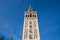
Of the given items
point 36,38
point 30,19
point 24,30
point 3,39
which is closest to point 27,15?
point 30,19

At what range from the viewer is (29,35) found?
77812 millimetres

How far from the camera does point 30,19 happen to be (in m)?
83.7

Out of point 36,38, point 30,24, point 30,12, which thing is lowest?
point 36,38

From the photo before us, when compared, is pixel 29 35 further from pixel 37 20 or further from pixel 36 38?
pixel 37 20

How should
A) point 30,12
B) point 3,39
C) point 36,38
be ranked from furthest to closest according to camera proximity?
point 30,12
point 36,38
point 3,39

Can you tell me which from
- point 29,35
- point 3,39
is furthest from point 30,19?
point 3,39

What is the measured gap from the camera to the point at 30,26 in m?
81.6

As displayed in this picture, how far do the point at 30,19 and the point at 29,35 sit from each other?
9023 millimetres

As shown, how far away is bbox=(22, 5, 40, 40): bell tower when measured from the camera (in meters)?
76.6

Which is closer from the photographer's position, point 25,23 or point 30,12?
point 25,23

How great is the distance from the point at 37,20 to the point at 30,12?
6.60m

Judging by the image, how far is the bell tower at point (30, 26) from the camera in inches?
3017

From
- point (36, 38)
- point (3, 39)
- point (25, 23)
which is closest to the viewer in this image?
point (3, 39)

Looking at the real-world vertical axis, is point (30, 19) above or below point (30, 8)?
below
